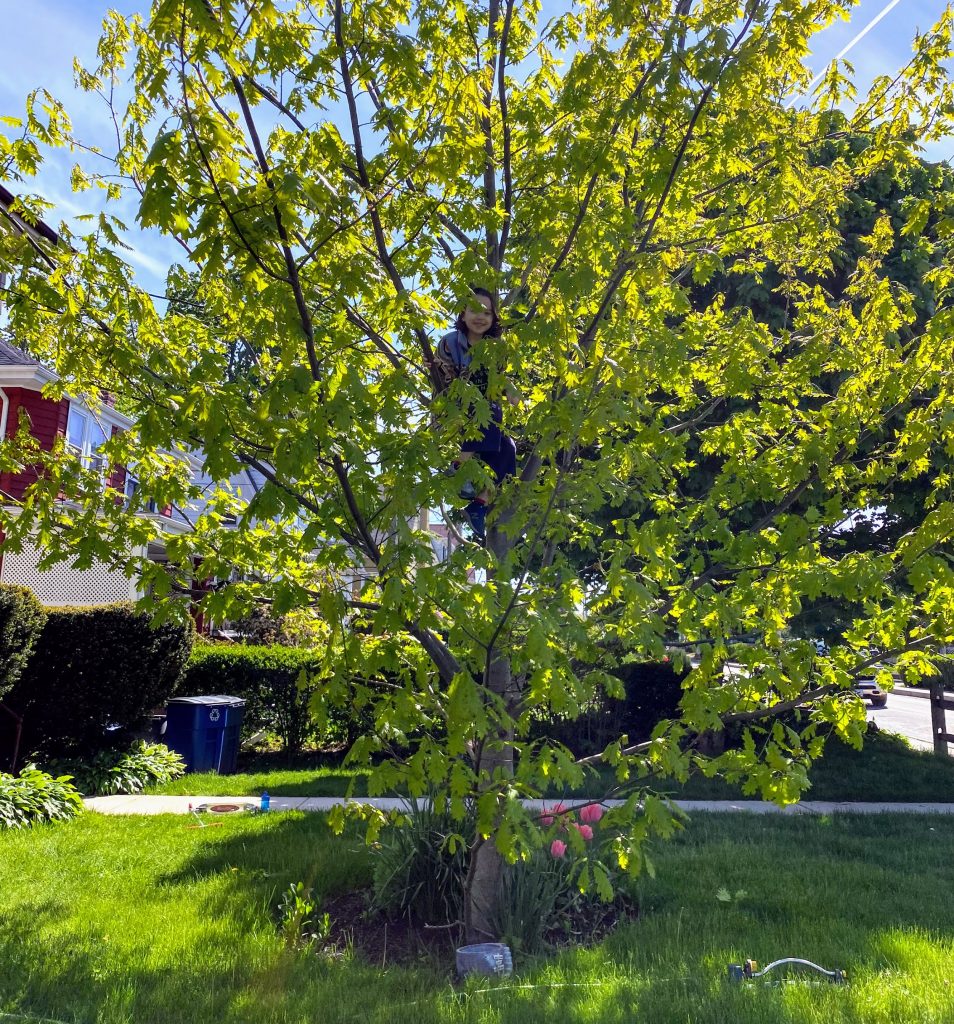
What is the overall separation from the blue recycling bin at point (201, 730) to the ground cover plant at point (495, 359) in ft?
17.4

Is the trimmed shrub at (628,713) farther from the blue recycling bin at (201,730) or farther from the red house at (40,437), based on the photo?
the red house at (40,437)

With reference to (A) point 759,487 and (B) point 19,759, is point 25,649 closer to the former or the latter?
(B) point 19,759

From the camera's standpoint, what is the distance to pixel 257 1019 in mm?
3365

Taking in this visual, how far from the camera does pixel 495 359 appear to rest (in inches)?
130

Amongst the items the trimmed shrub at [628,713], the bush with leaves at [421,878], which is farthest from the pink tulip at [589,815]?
the trimmed shrub at [628,713]

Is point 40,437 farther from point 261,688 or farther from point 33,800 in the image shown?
point 33,800

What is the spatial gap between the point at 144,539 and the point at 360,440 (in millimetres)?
1276

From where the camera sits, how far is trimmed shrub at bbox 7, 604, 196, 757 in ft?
27.5

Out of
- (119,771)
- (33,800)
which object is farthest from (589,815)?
(119,771)

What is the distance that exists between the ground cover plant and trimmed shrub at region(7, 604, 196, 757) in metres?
4.46

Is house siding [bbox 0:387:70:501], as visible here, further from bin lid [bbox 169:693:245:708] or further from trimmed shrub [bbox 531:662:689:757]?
trimmed shrub [bbox 531:662:689:757]

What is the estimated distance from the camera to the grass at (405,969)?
3436 mm

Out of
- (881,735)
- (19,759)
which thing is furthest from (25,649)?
(881,735)

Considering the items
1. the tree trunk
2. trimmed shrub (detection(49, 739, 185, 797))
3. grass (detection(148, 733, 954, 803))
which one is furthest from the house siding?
the tree trunk
